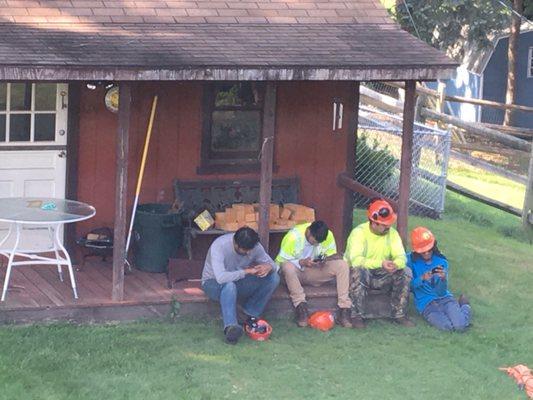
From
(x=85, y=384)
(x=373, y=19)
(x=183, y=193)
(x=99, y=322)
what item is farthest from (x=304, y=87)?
(x=85, y=384)

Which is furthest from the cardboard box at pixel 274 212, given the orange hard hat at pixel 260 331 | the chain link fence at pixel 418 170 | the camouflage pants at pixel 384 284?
the chain link fence at pixel 418 170

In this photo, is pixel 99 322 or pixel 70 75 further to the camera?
pixel 99 322

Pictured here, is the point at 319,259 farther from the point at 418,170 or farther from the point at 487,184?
the point at 487,184

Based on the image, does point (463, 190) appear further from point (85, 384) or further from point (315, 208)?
point (85, 384)

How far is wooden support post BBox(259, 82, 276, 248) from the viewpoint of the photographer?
9.44 metres

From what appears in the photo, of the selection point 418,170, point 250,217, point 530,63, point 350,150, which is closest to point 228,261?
point 250,217

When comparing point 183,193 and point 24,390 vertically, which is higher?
point 183,193

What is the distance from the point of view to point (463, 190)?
14.5m

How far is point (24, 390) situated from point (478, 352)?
12.6ft

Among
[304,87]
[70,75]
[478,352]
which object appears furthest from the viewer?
[304,87]

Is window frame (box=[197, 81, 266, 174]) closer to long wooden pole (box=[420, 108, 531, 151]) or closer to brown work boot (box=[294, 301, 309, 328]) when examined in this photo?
brown work boot (box=[294, 301, 309, 328])

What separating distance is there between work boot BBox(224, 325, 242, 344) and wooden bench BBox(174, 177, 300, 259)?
67.8 inches

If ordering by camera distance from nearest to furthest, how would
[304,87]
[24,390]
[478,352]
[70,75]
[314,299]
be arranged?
1. [24,390]
2. [70,75]
3. [478,352]
4. [314,299]
5. [304,87]

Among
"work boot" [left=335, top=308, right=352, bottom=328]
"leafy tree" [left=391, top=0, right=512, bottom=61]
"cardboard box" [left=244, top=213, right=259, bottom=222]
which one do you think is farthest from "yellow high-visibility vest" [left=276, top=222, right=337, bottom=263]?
"leafy tree" [left=391, top=0, right=512, bottom=61]
